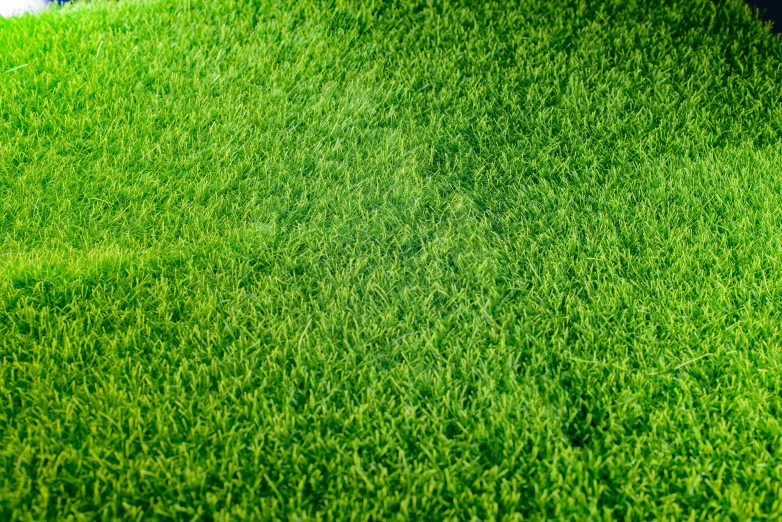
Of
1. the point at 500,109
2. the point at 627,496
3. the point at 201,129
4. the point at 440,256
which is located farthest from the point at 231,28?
the point at 627,496

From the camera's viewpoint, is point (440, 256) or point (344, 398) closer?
point (344, 398)

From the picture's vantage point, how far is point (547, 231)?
2496 millimetres

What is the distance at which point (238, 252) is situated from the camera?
2.44 metres

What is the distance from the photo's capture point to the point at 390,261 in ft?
7.93

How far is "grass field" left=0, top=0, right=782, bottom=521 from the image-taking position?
5.66 feet

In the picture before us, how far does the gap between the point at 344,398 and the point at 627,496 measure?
842 millimetres

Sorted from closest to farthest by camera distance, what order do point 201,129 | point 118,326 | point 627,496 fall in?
point 627,496, point 118,326, point 201,129

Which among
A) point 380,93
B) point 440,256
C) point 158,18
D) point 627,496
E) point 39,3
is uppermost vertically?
point 39,3

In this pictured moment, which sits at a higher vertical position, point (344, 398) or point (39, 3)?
point (39, 3)

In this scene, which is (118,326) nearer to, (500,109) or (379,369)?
(379,369)

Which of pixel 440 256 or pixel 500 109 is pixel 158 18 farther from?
pixel 440 256

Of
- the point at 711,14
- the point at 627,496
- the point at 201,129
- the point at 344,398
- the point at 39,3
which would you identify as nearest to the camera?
the point at 627,496

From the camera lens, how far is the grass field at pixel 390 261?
5.66 feet

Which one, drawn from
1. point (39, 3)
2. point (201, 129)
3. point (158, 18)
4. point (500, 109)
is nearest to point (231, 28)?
point (158, 18)
